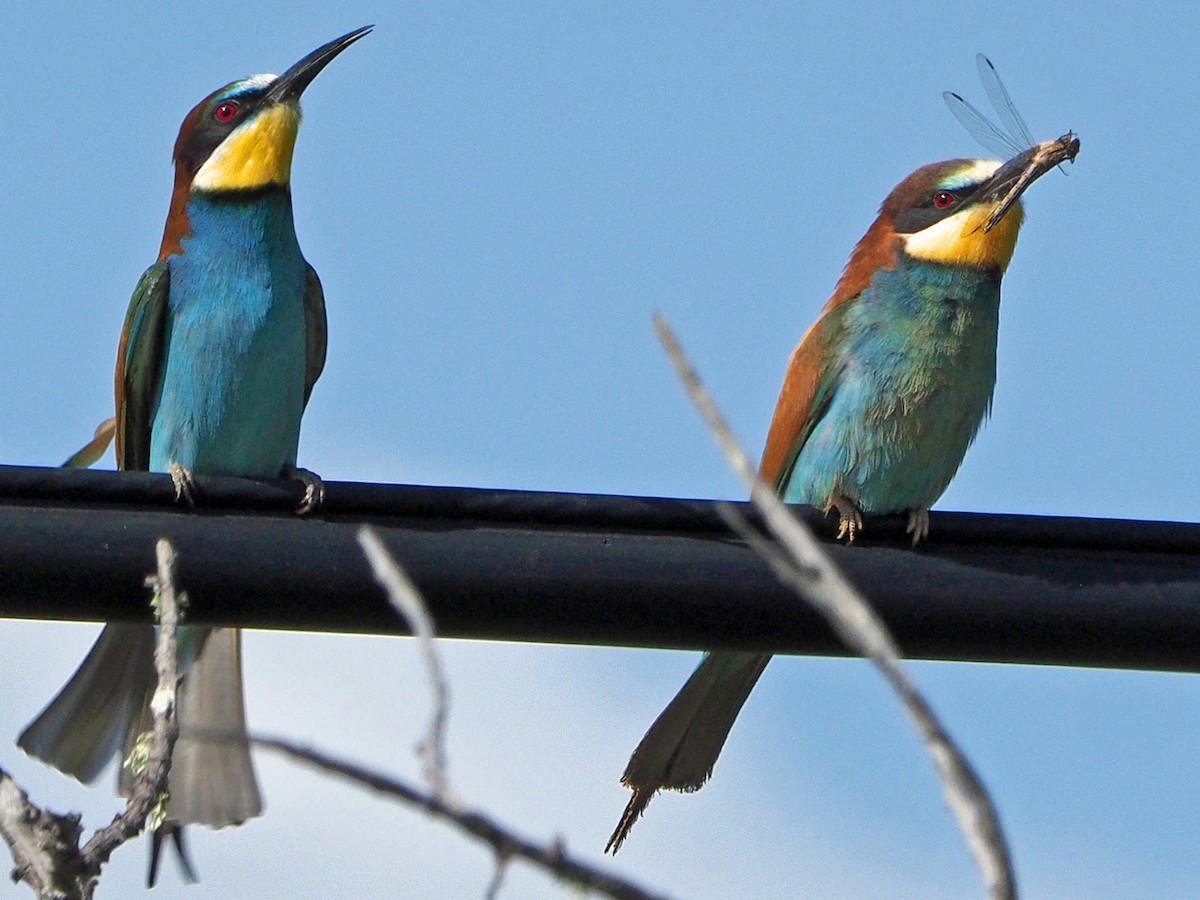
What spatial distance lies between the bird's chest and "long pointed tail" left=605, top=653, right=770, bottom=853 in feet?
3.86

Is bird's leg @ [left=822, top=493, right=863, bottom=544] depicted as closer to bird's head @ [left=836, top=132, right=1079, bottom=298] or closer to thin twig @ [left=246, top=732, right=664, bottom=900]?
bird's head @ [left=836, top=132, right=1079, bottom=298]

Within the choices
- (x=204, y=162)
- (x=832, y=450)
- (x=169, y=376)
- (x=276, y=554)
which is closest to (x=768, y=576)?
(x=276, y=554)

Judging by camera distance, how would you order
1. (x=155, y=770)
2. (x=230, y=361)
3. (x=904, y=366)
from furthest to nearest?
(x=904, y=366) < (x=230, y=361) < (x=155, y=770)

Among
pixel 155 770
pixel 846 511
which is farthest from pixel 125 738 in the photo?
pixel 846 511

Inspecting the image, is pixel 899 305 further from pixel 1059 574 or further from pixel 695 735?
pixel 1059 574

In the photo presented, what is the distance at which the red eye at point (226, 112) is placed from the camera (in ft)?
15.0

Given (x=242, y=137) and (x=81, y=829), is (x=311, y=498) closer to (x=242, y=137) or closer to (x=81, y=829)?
(x=81, y=829)

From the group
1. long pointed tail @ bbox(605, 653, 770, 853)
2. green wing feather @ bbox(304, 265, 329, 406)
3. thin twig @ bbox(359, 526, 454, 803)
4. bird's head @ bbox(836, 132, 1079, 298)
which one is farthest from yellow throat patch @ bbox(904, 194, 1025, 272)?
thin twig @ bbox(359, 526, 454, 803)

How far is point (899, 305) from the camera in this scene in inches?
168

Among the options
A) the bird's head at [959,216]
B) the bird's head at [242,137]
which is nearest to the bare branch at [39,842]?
the bird's head at [242,137]

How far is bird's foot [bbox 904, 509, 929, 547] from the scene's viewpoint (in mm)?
2663

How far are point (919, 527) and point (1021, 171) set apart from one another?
181 cm

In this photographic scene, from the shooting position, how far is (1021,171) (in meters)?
4.50

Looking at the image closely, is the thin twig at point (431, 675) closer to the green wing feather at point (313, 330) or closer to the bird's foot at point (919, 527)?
the bird's foot at point (919, 527)
